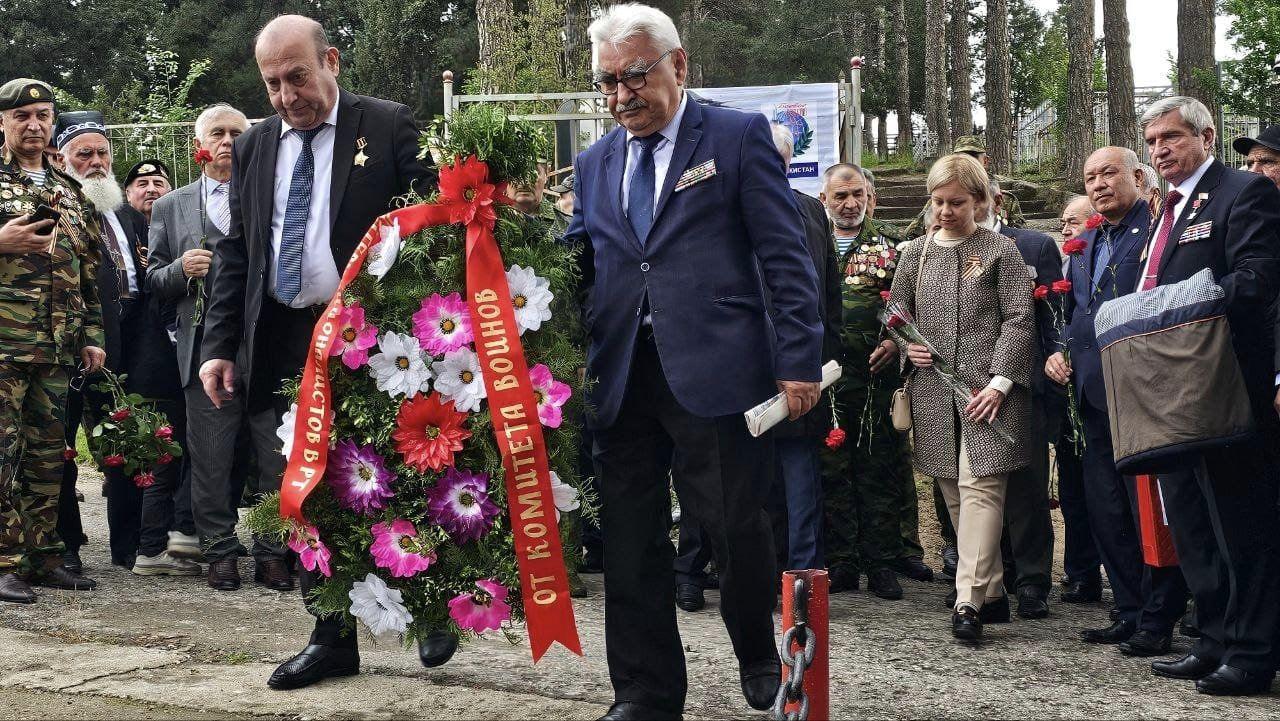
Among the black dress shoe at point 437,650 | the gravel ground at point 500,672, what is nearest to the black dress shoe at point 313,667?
the gravel ground at point 500,672

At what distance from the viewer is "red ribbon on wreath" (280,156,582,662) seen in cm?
375

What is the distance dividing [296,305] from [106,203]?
11.0 feet

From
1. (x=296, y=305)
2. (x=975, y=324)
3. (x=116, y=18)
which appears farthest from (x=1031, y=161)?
(x=296, y=305)

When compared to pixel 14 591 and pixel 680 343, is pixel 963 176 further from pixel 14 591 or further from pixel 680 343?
pixel 14 591

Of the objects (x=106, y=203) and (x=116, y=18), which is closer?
(x=106, y=203)

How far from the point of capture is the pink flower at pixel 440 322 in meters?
3.83

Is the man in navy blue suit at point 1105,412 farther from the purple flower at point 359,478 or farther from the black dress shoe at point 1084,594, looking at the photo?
the purple flower at point 359,478

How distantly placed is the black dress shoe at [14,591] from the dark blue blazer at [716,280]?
3.29 meters

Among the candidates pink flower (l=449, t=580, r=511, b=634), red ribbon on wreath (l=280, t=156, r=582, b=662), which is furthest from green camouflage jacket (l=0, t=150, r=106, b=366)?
pink flower (l=449, t=580, r=511, b=634)

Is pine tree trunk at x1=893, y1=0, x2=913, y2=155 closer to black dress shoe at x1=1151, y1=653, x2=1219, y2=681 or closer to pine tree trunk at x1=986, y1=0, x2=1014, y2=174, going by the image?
pine tree trunk at x1=986, y1=0, x2=1014, y2=174

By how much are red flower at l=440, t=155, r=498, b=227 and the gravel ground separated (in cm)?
147

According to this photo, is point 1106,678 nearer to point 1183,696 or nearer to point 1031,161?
point 1183,696

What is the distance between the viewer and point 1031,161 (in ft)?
102

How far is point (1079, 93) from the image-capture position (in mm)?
21828
